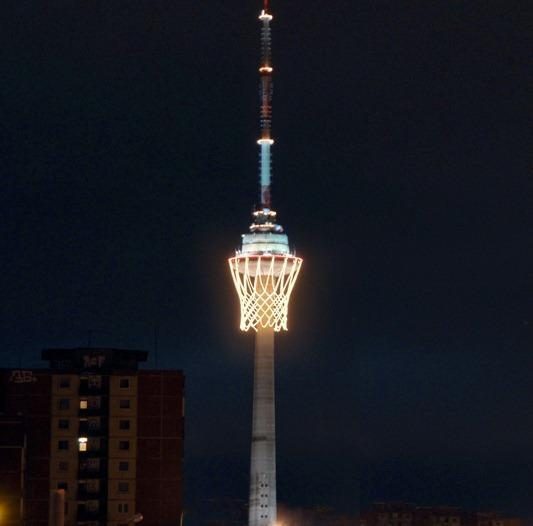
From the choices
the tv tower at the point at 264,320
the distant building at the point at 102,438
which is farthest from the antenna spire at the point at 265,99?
the distant building at the point at 102,438

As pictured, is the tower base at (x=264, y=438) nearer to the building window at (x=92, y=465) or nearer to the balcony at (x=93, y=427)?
the balcony at (x=93, y=427)

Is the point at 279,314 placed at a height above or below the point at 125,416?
above

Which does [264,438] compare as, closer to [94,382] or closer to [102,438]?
[102,438]

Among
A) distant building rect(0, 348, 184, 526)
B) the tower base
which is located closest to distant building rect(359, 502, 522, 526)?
the tower base

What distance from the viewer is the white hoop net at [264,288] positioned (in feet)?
382

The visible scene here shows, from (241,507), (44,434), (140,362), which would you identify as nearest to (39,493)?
(44,434)

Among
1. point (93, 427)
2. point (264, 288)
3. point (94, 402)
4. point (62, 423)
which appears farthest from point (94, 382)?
point (264, 288)

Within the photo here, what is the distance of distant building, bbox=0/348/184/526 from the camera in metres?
87.6

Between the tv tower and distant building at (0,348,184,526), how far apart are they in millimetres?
26407

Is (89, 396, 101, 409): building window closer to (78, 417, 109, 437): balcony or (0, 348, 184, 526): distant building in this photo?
(0, 348, 184, 526): distant building

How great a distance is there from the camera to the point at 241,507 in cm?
18562

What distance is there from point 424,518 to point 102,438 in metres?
71.1

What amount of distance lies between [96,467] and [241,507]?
322ft

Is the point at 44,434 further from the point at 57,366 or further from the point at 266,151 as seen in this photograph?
the point at 266,151
